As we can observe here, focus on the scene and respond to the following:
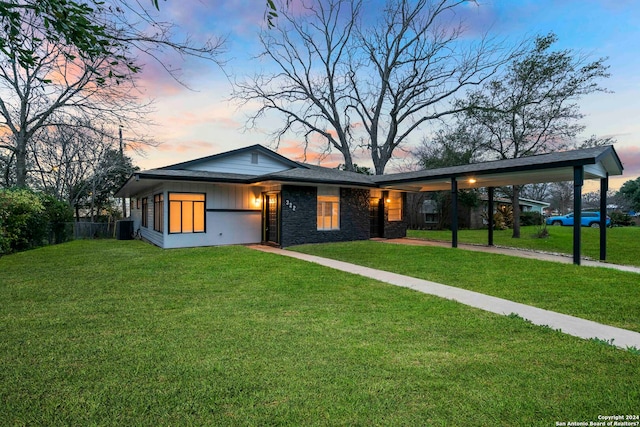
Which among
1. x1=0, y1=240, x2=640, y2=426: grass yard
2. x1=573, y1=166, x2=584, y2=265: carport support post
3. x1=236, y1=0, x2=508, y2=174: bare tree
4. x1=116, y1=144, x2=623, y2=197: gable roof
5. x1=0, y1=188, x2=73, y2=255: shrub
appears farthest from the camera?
x1=236, y1=0, x2=508, y2=174: bare tree

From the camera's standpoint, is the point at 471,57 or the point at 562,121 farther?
the point at 471,57

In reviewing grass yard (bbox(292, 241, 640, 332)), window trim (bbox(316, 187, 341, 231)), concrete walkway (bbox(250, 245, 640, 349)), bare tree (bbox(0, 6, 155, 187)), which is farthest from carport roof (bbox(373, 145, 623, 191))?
bare tree (bbox(0, 6, 155, 187))

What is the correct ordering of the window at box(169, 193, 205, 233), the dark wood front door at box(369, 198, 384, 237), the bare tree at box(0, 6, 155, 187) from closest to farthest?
the bare tree at box(0, 6, 155, 187) < the window at box(169, 193, 205, 233) < the dark wood front door at box(369, 198, 384, 237)

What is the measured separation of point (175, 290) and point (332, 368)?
12.2 ft

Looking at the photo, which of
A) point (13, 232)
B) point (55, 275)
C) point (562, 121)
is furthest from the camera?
point (562, 121)

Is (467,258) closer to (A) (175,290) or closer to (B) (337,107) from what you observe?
(A) (175,290)

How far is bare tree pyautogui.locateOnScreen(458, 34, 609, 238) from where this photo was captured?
50.2 ft

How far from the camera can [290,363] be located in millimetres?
2820

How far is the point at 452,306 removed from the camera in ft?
15.1

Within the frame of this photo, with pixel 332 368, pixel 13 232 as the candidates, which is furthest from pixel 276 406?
pixel 13 232

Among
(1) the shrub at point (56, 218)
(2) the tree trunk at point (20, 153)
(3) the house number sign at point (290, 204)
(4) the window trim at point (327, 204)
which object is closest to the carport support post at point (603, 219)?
(4) the window trim at point (327, 204)

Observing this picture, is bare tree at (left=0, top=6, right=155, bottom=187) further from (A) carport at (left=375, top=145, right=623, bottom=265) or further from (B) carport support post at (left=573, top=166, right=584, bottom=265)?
(B) carport support post at (left=573, top=166, right=584, bottom=265)

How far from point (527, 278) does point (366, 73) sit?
71.8 ft

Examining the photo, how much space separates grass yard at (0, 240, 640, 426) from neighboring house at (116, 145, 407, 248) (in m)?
6.62
